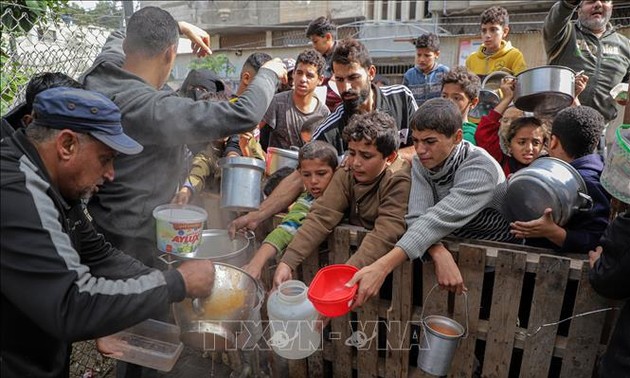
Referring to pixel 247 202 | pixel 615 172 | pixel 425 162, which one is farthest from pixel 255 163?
pixel 615 172

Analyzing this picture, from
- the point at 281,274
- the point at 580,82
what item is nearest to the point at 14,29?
the point at 281,274

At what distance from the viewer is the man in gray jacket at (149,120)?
2.29 m

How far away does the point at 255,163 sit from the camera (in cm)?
297

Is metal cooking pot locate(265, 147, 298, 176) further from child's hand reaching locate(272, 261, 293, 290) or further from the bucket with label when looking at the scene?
the bucket with label

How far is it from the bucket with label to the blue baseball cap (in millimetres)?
1752

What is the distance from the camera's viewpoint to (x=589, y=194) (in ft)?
7.84

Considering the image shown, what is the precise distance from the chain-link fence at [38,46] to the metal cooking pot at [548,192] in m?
4.27

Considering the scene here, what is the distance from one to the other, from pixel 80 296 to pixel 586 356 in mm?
2446

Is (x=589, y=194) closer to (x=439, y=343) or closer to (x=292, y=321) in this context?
(x=439, y=343)

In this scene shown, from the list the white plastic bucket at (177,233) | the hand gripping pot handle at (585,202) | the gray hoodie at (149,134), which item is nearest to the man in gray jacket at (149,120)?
the gray hoodie at (149,134)

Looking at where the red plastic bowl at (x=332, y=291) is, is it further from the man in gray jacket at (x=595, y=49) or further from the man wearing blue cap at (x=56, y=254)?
the man in gray jacket at (x=595, y=49)

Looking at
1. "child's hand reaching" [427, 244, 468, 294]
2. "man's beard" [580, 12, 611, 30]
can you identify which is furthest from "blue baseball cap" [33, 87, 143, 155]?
"man's beard" [580, 12, 611, 30]

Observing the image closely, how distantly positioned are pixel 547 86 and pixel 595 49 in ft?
5.57

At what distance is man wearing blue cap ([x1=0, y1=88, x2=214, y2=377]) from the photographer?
1.39m
